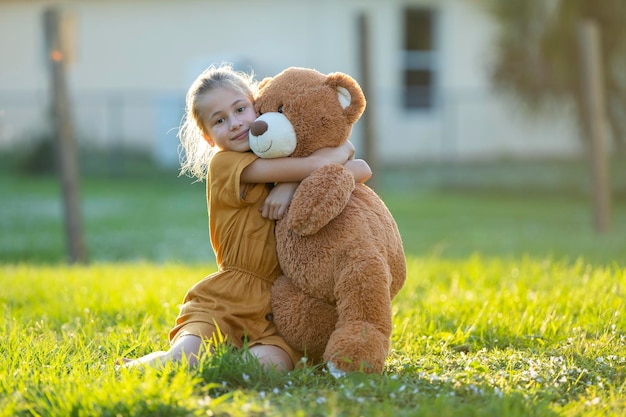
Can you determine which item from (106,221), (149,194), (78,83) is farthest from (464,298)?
(78,83)

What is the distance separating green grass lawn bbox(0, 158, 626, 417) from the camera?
294 centimetres

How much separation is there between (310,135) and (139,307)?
1.90 meters

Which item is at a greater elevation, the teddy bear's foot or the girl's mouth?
the girl's mouth

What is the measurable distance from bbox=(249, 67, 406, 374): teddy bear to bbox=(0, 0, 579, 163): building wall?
16487 millimetres

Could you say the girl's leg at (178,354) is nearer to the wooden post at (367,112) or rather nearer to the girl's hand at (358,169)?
the girl's hand at (358,169)

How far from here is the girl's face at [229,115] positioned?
3.76m

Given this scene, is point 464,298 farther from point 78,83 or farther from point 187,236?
point 78,83

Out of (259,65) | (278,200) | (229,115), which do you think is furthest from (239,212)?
(259,65)

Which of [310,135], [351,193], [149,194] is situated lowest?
[149,194]

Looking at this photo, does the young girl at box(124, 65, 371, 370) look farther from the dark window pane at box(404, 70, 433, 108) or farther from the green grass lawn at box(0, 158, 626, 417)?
the dark window pane at box(404, 70, 433, 108)

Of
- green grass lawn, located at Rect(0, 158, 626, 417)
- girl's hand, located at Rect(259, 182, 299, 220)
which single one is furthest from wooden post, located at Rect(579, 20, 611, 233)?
girl's hand, located at Rect(259, 182, 299, 220)

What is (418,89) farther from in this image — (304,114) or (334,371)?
(334,371)

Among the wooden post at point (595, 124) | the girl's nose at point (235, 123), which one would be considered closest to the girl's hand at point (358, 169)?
the girl's nose at point (235, 123)

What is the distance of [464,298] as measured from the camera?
5.22 m
